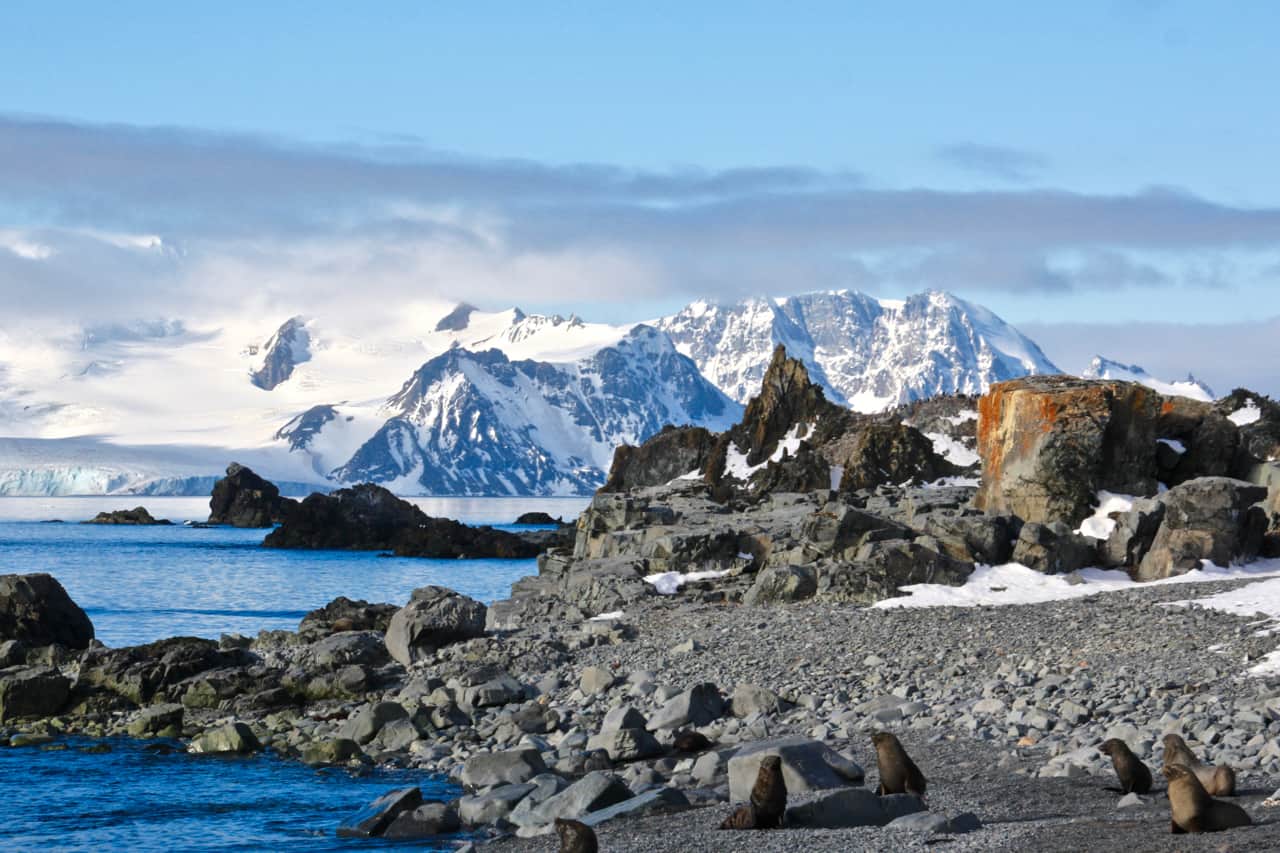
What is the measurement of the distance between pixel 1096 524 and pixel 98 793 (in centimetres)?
2707

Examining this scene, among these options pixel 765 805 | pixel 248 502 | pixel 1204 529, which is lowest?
pixel 765 805

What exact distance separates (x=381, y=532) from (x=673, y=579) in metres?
106

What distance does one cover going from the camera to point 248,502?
196 meters

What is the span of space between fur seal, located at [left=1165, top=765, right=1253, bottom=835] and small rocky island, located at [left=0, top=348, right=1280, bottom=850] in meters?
0.20

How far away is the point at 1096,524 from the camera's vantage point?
A: 3838cm

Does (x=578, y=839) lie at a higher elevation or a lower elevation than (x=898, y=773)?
lower

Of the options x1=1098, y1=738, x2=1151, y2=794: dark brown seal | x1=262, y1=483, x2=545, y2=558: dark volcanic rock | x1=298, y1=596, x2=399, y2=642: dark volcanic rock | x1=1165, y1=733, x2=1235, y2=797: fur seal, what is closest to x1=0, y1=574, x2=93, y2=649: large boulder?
x1=298, y1=596, x2=399, y2=642: dark volcanic rock

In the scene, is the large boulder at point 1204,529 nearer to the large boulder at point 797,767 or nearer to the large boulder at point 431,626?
the large boulder at point 431,626

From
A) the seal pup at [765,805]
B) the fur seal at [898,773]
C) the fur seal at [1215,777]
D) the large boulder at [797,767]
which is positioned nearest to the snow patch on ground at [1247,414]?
the large boulder at [797,767]

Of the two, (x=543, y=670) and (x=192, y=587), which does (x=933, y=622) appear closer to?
(x=543, y=670)

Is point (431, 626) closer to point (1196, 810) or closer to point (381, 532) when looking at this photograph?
point (1196, 810)

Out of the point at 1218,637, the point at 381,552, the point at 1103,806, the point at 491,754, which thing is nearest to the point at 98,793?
the point at 491,754

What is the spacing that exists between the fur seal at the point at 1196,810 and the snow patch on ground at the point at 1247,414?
42976mm

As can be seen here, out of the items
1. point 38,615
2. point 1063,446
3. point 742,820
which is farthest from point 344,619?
point 742,820
